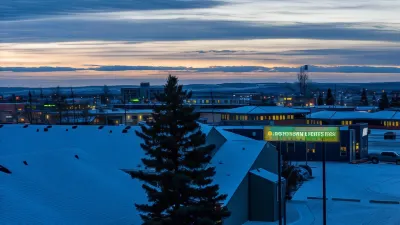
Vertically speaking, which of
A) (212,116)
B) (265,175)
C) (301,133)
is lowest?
(212,116)

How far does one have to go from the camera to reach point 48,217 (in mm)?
15258

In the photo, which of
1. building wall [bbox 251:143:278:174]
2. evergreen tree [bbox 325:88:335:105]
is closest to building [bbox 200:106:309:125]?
building wall [bbox 251:143:278:174]

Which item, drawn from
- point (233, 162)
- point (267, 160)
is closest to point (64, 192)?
point (233, 162)

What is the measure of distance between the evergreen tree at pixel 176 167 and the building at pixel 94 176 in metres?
1.87

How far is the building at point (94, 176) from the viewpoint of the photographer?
1620 cm

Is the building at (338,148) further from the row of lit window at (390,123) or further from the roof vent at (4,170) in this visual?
the roof vent at (4,170)

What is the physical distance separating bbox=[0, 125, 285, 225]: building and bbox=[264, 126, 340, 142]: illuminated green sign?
45.9 feet

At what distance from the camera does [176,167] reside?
51.8ft

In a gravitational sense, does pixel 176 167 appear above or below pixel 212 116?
above

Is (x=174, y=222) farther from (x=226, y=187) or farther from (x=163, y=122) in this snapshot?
(x=226, y=187)

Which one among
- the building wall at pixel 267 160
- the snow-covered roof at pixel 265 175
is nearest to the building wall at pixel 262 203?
the snow-covered roof at pixel 265 175

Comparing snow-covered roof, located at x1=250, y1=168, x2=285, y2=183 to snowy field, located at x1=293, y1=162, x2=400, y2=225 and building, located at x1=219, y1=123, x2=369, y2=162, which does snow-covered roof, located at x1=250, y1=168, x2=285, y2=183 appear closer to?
snowy field, located at x1=293, y1=162, x2=400, y2=225

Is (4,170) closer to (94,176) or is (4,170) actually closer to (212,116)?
(94,176)

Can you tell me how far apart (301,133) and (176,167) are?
98.1 feet
